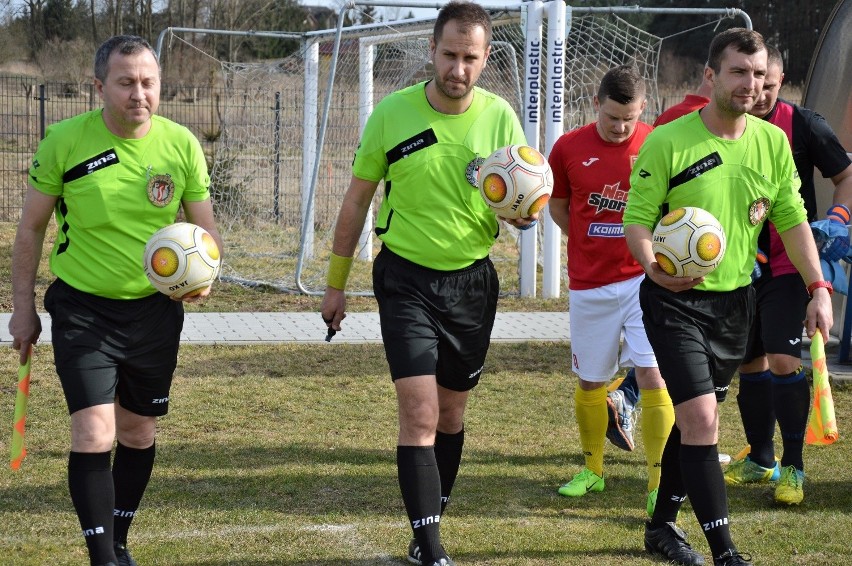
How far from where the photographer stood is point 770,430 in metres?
5.89

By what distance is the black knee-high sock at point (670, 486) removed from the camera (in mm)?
4680

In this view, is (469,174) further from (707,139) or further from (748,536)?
(748,536)

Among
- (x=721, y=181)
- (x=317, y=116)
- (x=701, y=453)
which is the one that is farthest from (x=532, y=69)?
(x=701, y=453)

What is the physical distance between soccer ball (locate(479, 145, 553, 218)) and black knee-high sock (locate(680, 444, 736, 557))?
114cm

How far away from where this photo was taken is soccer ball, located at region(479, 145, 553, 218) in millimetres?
4164

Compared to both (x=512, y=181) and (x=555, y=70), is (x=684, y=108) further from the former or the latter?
(x=555, y=70)

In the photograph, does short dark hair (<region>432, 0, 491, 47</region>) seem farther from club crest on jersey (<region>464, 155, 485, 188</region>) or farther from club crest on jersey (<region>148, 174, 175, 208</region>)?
club crest on jersey (<region>148, 174, 175, 208</region>)

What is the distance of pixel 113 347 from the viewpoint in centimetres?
412

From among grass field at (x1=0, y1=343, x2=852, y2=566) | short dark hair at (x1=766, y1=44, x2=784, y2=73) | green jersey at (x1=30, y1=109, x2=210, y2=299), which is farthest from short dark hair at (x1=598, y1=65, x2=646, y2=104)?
green jersey at (x1=30, y1=109, x2=210, y2=299)

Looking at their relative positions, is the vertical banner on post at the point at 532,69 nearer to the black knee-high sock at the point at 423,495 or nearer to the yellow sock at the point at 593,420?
the yellow sock at the point at 593,420

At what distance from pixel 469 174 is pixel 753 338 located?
2.30 meters

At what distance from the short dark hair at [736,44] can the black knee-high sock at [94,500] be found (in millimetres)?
2770

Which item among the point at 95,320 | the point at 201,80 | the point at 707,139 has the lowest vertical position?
the point at 95,320

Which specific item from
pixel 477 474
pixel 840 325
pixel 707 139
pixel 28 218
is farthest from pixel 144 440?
pixel 840 325
